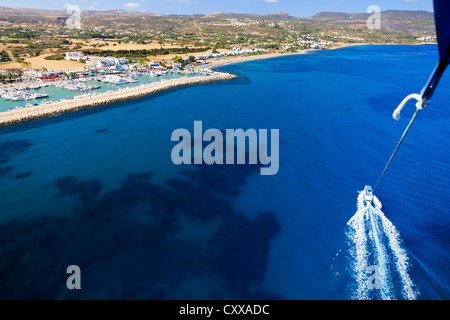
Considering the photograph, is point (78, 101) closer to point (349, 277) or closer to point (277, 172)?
point (277, 172)

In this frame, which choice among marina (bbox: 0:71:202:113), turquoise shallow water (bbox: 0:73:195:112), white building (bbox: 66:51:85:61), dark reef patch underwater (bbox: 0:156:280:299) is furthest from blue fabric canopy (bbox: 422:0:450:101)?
white building (bbox: 66:51:85:61)

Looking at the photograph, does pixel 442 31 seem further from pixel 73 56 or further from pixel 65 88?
pixel 73 56

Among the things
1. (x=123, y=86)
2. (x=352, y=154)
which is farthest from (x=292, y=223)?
(x=123, y=86)

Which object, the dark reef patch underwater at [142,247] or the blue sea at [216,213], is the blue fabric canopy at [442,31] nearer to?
the blue sea at [216,213]

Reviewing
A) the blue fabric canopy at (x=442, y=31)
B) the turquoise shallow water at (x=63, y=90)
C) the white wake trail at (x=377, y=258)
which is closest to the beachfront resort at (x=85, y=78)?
the turquoise shallow water at (x=63, y=90)

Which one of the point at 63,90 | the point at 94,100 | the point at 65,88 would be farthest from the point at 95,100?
the point at 65,88

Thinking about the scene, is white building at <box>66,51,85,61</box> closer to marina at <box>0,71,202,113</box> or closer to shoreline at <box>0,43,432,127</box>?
marina at <box>0,71,202,113</box>
